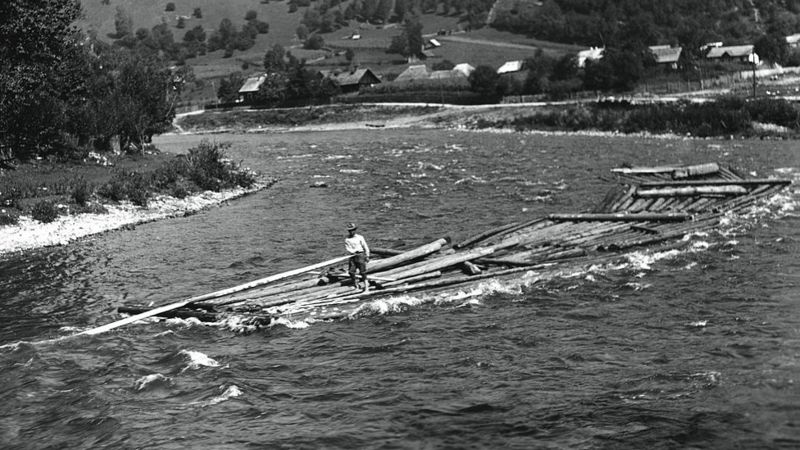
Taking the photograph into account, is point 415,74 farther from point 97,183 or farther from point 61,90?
point 97,183

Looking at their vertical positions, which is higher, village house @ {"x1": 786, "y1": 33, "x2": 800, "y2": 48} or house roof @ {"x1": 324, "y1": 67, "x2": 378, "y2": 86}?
house roof @ {"x1": 324, "y1": 67, "x2": 378, "y2": 86}

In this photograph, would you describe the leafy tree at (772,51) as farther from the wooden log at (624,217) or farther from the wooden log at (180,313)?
the wooden log at (180,313)

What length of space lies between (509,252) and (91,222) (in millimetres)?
26620

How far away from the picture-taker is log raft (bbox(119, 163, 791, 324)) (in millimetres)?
27297

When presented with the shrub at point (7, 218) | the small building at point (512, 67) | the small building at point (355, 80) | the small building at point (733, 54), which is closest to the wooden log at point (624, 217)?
the shrub at point (7, 218)

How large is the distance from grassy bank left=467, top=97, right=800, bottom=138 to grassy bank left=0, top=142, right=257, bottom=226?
160 ft

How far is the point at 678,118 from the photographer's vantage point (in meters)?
91.0

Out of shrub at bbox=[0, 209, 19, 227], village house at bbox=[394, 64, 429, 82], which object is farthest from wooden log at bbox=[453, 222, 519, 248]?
village house at bbox=[394, 64, 429, 82]

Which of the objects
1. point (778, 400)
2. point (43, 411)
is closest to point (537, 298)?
point (778, 400)

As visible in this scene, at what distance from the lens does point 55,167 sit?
208 ft

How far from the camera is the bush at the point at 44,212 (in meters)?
46.0

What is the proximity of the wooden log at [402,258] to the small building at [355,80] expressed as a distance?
15428 cm

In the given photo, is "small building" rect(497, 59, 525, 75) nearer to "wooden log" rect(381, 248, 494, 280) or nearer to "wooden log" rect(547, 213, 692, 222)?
"wooden log" rect(547, 213, 692, 222)

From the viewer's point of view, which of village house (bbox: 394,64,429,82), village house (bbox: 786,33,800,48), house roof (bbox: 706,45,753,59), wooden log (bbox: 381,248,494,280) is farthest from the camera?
village house (bbox: 786,33,800,48)
